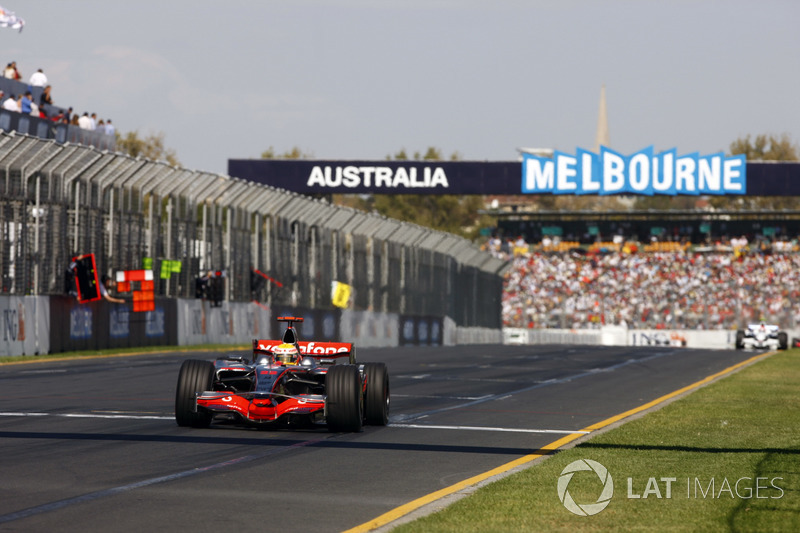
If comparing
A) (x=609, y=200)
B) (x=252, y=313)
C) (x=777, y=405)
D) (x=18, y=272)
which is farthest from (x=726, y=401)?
(x=609, y=200)

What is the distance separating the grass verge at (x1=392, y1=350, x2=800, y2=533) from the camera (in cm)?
754

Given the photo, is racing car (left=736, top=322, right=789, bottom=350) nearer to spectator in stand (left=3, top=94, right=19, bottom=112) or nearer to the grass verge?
spectator in stand (left=3, top=94, right=19, bottom=112)

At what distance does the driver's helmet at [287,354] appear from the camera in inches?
564

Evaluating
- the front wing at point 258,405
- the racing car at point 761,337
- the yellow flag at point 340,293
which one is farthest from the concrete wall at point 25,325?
the racing car at point 761,337

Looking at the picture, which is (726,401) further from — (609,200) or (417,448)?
(609,200)

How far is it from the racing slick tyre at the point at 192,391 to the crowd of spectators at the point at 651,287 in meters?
56.6

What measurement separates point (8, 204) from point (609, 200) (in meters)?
153

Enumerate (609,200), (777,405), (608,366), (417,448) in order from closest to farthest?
1. (417,448)
2. (777,405)
3. (608,366)
4. (609,200)

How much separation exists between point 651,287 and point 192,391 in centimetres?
6522

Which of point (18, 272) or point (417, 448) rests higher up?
point (18, 272)

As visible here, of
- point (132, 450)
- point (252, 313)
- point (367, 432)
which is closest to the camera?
Answer: point (132, 450)

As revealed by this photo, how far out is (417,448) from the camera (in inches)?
469

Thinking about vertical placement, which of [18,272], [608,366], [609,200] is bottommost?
[608,366]

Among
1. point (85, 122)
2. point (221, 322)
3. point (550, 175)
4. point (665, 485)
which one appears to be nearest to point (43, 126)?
point (85, 122)
